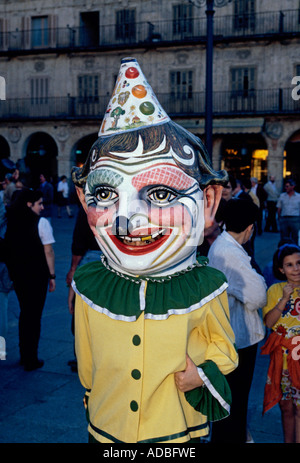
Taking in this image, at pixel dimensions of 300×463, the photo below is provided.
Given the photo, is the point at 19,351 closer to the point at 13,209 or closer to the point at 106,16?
the point at 13,209

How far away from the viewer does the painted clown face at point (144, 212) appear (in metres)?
2.03

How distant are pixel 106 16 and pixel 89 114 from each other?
4.44m

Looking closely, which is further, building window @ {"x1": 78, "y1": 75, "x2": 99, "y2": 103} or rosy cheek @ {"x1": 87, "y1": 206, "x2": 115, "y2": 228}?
building window @ {"x1": 78, "y1": 75, "x2": 99, "y2": 103}

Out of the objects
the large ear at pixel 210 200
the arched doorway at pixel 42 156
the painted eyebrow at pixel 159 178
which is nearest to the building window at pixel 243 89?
the arched doorway at pixel 42 156

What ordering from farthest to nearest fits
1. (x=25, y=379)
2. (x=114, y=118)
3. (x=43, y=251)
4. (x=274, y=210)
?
(x=274, y=210) < (x=43, y=251) < (x=25, y=379) < (x=114, y=118)

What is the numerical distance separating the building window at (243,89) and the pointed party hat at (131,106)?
2100 centimetres

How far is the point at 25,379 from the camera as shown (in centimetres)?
455

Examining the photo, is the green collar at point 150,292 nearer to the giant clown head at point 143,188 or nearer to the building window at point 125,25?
the giant clown head at point 143,188

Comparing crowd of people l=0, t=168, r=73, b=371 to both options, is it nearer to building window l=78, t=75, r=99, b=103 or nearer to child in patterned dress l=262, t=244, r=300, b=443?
child in patterned dress l=262, t=244, r=300, b=443

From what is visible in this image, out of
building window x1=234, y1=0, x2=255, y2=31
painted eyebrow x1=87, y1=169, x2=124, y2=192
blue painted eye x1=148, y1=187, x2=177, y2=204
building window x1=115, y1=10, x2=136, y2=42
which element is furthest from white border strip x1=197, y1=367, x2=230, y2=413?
building window x1=115, y1=10, x2=136, y2=42

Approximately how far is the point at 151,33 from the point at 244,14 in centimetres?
399

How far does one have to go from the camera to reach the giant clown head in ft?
6.68

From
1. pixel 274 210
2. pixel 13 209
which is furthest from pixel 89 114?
pixel 13 209

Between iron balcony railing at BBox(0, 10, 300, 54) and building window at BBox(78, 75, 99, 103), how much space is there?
1.32 metres
